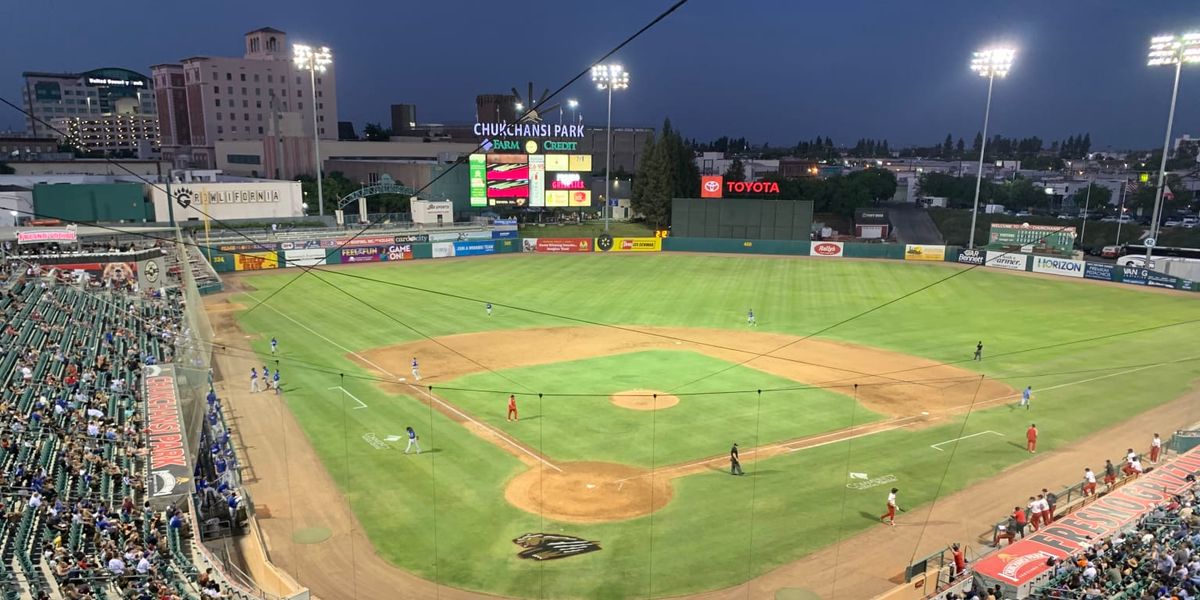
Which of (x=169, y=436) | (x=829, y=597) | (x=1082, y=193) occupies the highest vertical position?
(x=1082, y=193)

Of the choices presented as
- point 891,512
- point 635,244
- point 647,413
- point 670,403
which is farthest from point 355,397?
point 635,244

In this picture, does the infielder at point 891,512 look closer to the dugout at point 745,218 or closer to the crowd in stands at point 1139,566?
Result: the crowd in stands at point 1139,566

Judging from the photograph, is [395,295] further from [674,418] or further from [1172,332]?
[1172,332]

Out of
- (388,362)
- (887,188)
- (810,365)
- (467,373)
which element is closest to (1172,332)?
(810,365)

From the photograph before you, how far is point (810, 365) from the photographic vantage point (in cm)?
3459

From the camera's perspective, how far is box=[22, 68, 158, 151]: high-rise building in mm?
184750

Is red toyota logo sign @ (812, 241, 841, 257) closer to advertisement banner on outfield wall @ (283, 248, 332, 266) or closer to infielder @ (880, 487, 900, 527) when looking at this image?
advertisement banner on outfield wall @ (283, 248, 332, 266)

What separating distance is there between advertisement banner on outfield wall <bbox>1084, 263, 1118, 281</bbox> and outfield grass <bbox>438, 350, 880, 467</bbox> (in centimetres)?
4162

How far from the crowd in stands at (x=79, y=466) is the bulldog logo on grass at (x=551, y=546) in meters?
6.80

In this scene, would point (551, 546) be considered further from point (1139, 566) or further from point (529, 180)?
point (529, 180)

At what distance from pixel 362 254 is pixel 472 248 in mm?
10651

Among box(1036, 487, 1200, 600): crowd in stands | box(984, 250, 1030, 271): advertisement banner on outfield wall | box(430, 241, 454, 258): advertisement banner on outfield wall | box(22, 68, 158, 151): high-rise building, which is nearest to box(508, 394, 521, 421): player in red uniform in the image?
box(1036, 487, 1200, 600): crowd in stands

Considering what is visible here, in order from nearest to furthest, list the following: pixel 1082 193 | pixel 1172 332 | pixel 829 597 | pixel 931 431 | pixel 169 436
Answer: pixel 829 597 → pixel 169 436 → pixel 931 431 → pixel 1172 332 → pixel 1082 193

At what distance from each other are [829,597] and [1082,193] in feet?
387
